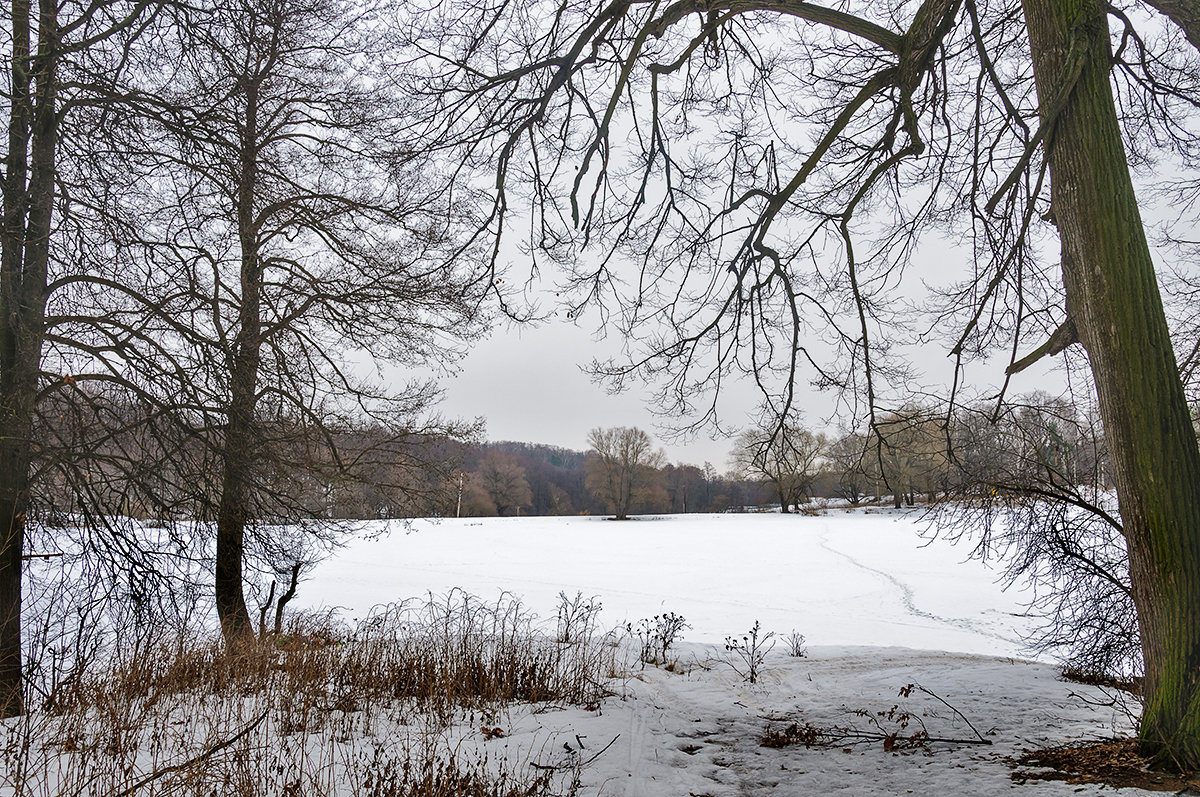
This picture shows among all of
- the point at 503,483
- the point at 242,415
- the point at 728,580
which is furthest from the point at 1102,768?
the point at 503,483

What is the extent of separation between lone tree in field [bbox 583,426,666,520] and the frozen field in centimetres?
1927

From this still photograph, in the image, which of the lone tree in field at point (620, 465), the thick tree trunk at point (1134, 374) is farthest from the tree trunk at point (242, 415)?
the lone tree in field at point (620, 465)

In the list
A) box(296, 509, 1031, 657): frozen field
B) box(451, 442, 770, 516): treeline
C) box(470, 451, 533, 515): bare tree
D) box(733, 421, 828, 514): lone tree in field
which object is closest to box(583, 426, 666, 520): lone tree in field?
box(451, 442, 770, 516): treeline

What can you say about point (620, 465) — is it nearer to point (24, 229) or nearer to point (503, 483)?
point (503, 483)

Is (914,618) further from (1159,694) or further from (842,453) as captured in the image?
Result: (1159,694)

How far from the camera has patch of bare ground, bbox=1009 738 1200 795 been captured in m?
3.23

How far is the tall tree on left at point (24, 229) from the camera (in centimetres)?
482

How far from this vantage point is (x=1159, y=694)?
3.62 metres

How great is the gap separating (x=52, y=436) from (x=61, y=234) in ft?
6.07

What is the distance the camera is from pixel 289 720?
4484 millimetres

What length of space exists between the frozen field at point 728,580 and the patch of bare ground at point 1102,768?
18.9 feet

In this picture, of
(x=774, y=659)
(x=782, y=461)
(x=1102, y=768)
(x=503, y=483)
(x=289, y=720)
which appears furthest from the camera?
(x=503, y=483)

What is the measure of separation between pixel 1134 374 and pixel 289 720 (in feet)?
19.4

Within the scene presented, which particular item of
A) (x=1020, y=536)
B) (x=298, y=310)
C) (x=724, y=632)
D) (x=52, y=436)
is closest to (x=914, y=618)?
(x=724, y=632)
